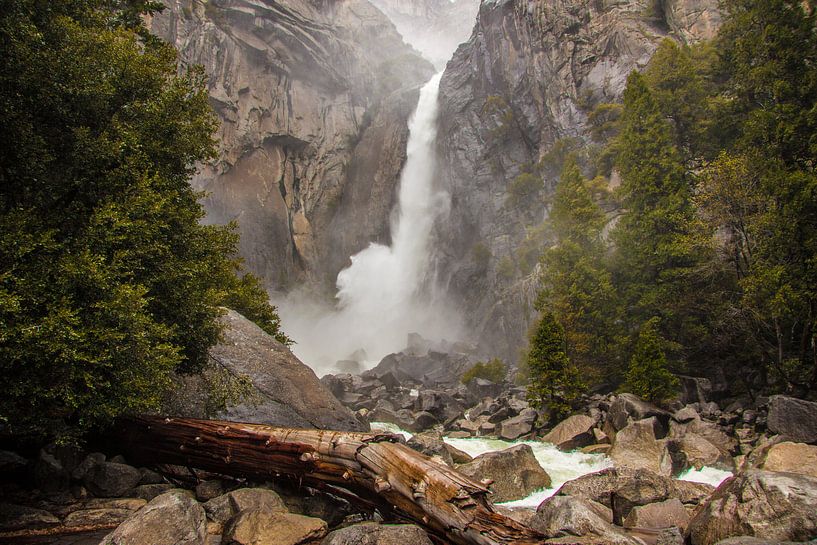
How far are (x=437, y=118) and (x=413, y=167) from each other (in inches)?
340

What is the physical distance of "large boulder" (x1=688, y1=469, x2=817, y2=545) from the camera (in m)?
6.32

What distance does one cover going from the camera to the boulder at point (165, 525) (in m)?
6.15

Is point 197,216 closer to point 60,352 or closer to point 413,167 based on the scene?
point 60,352

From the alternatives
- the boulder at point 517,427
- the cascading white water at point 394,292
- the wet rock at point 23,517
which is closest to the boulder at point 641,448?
the boulder at point 517,427

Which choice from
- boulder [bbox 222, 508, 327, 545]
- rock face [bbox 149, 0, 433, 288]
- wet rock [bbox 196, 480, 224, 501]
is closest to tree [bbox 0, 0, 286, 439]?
wet rock [bbox 196, 480, 224, 501]

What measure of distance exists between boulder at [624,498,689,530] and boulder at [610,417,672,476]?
5.86 meters

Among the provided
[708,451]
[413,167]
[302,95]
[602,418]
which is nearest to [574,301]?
[602,418]

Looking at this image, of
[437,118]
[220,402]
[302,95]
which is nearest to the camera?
[220,402]

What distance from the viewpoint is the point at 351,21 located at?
93.1 m

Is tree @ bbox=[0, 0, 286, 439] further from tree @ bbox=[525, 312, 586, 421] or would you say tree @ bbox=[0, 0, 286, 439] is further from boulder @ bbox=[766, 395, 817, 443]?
boulder @ bbox=[766, 395, 817, 443]

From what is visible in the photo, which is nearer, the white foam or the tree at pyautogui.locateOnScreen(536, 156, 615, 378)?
the white foam

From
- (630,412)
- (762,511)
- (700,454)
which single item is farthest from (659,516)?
(630,412)

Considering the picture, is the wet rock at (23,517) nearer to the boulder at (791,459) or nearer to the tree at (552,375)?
the boulder at (791,459)

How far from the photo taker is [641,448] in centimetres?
1538
